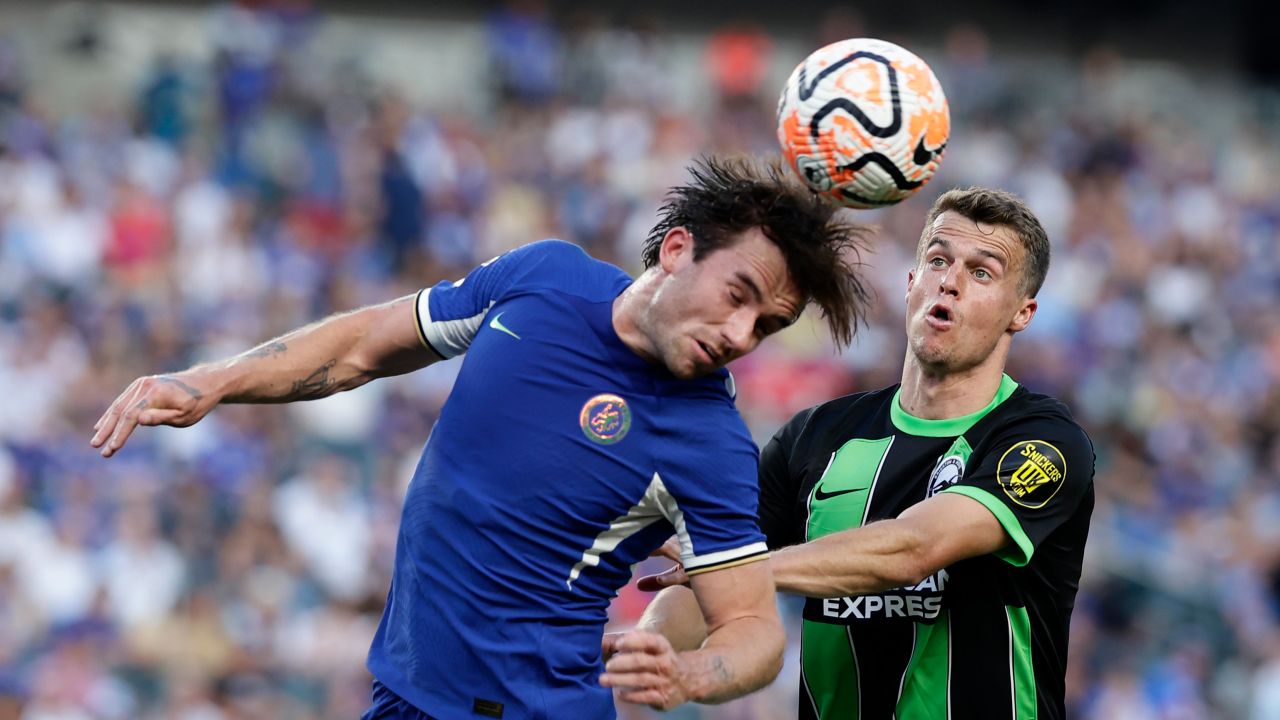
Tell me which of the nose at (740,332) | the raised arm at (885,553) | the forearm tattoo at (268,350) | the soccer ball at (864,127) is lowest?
the raised arm at (885,553)

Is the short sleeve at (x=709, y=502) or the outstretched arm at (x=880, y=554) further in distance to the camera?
the outstretched arm at (x=880, y=554)

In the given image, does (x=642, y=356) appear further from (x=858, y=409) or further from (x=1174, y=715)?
(x=1174, y=715)

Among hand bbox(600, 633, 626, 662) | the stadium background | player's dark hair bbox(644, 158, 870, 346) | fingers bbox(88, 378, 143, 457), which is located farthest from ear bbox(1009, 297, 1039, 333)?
the stadium background

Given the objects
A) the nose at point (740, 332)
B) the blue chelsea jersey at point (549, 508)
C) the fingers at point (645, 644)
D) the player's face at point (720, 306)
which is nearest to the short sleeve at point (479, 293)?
the blue chelsea jersey at point (549, 508)

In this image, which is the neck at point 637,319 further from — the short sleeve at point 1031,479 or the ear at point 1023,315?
the ear at point 1023,315

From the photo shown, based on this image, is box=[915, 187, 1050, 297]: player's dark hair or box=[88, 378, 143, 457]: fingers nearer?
box=[88, 378, 143, 457]: fingers

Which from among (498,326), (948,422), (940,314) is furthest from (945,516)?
(498,326)

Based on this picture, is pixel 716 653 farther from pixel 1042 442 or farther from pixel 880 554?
pixel 1042 442

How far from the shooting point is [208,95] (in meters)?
14.4

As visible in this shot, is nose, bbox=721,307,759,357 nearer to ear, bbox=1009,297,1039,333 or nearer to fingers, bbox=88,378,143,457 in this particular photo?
ear, bbox=1009,297,1039,333

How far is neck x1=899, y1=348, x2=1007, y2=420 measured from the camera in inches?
197

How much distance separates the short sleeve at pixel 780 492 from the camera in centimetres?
516

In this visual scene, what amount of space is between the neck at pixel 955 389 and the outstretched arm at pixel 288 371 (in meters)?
1.60

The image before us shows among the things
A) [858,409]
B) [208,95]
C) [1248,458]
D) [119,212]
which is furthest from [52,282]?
[1248,458]
